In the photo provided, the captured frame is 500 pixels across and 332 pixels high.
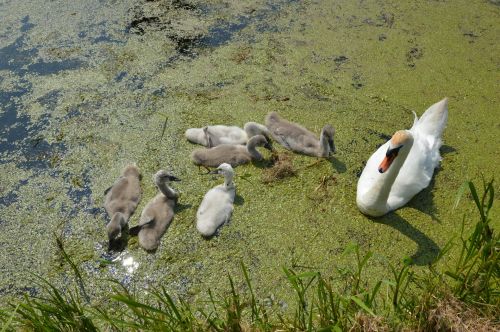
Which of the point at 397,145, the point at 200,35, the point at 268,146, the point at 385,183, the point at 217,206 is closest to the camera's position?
the point at 397,145

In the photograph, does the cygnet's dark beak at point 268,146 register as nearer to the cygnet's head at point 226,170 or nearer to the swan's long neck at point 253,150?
the swan's long neck at point 253,150

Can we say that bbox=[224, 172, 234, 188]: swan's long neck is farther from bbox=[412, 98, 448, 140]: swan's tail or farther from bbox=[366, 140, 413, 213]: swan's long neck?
bbox=[412, 98, 448, 140]: swan's tail

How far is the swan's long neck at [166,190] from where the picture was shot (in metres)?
3.36

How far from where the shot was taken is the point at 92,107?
429 cm

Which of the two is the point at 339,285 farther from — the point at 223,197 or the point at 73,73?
the point at 73,73

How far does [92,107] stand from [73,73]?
0.62 meters

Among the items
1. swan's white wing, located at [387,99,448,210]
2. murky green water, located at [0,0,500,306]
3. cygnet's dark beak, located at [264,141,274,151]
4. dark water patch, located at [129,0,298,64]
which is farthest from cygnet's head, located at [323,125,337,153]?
dark water patch, located at [129,0,298,64]

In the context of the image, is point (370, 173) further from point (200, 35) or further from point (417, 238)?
point (200, 35)

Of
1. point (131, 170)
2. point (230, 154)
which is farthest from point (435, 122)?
point (131, 170)

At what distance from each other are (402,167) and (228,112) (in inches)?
63.8

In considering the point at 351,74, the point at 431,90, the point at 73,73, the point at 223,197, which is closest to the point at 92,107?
the point at 73,73

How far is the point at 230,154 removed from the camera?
3764mm

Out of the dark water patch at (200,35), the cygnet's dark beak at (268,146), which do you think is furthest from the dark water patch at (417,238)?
the dark water patch at (200,35)

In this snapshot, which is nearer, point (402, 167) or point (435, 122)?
point (402, 167)
